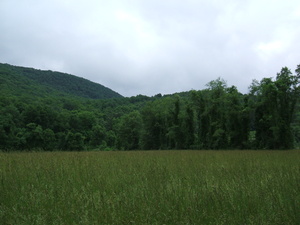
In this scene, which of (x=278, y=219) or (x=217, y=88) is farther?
(x=217, y=88)

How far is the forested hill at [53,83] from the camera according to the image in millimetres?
102062

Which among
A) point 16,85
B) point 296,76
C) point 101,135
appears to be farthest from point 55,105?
point 296,76

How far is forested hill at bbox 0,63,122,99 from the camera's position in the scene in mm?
102062

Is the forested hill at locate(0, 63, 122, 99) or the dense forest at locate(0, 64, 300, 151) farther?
the forested hill at locate(0, 63, 122, 99)

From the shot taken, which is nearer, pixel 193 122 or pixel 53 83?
pixel 193 122

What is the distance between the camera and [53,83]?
122 m

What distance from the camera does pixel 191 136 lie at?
124 feet

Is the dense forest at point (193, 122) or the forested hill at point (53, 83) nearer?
the dense forest at point (193, 122)

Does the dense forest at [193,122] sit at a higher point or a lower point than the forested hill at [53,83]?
lower

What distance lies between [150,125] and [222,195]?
4457 cm

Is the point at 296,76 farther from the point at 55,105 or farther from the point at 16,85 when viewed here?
the point at 16,85

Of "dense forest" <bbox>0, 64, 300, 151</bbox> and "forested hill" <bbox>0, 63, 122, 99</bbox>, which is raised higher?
"forested hill" <bbox>0, 63, 122, 99</bbox>

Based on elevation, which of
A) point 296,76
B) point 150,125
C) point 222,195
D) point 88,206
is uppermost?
point 296,76

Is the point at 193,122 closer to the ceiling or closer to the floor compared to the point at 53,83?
closer to the floor
